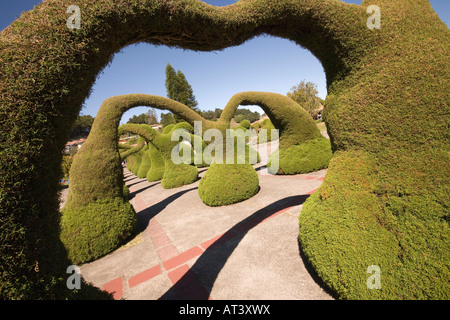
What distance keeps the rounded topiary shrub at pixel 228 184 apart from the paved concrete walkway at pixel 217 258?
0.31 m

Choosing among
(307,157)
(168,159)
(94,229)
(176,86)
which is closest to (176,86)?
(176,86)

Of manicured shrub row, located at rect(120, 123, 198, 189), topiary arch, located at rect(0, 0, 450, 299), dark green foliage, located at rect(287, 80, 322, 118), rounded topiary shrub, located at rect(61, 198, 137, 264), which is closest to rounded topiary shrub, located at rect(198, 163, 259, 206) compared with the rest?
rounded topiary shrub, located at rect(61, 198, 137, 264)

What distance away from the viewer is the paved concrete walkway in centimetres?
282

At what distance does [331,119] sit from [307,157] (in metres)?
6.03

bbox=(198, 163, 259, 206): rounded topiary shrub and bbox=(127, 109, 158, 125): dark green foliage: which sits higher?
bbox=(127, 109, 158, 125): dark green foliage

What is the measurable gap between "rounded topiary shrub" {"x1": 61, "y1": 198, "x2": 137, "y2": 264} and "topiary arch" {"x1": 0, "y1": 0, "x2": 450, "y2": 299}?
303 cm

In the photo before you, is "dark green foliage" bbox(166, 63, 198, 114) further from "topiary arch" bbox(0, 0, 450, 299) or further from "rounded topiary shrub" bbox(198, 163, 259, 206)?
"topiary arch" bbox(0, 0, 450, 299)

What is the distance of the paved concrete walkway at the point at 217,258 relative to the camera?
2820 mm

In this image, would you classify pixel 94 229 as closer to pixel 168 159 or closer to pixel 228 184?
pixel 228 184

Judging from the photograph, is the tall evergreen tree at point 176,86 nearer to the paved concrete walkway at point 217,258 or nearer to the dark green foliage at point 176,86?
the dark green foliage at point 176,86

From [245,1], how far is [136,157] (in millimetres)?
20175

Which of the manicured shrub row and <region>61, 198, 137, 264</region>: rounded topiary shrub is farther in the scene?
the manicured shrub row
